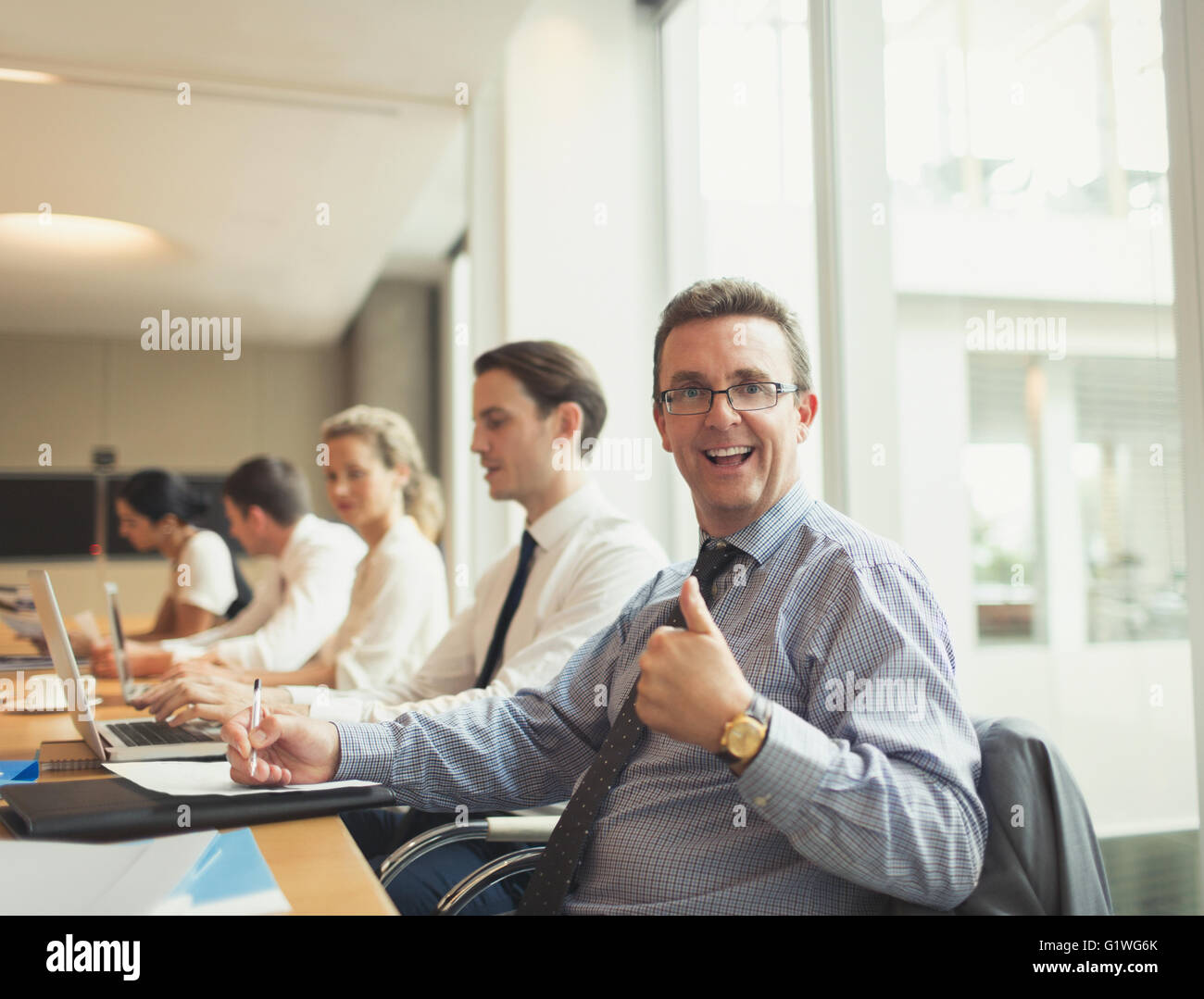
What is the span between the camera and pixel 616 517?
6.98 ft

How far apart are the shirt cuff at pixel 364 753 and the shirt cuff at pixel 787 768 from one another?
0.60m

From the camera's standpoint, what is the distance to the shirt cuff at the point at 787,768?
963 mm

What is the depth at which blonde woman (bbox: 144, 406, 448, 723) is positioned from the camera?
8.83ft

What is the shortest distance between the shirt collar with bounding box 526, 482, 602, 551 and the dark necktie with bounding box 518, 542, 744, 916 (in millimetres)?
800

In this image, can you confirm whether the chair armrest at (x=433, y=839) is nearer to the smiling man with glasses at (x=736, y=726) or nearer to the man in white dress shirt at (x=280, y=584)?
the smiling man with glasses at (x=736, y=726)

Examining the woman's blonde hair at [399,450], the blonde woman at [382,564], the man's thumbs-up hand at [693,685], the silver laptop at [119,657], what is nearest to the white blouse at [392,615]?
the blonde woman at [382,564]

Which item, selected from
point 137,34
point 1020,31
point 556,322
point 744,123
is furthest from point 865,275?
point 137,34

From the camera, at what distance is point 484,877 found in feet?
4.59

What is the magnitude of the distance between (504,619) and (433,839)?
0.68 metres

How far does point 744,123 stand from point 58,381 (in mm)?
5910

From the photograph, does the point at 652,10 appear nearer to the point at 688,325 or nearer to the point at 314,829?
the point at 688,325

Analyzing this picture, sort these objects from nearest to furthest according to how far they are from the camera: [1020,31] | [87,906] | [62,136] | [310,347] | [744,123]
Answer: [87,906] < [1020,31] < [744,123] < [62,136] < [310,347]

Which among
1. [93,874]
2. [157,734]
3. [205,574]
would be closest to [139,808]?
[93,874]

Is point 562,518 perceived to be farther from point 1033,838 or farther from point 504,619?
point 1033,838
